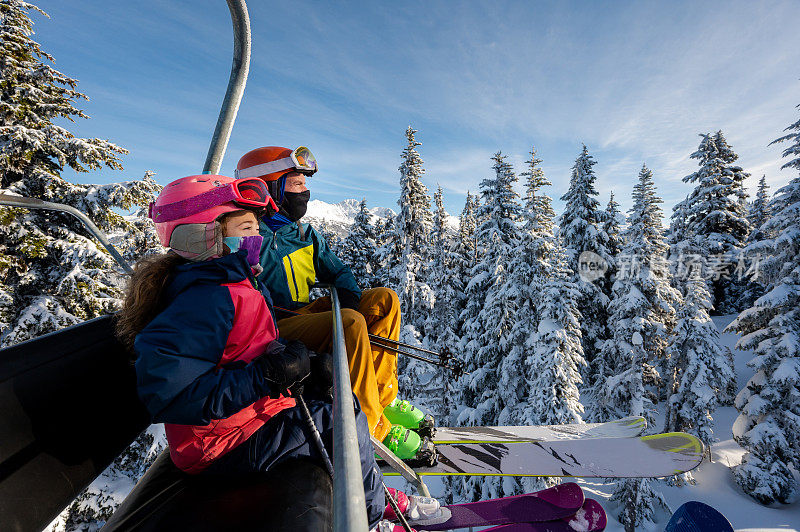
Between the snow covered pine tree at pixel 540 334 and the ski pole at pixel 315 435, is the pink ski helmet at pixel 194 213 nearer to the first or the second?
the ski pole at pixel 315 435

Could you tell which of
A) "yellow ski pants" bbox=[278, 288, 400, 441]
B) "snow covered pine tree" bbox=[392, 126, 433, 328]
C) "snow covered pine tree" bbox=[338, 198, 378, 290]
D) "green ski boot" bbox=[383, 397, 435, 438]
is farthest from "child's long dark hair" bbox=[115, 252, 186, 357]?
"snow covered pine tree" bbox=[338, 198, 378, 290]

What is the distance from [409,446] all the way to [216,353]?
3.12m

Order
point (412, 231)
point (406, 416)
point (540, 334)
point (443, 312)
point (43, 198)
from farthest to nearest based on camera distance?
1. point (443, 312)
2. point (412, 231)
3. point (540, 334)
4. point (43, 198)
5. point (406, 416)

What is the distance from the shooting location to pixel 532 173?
15.5m

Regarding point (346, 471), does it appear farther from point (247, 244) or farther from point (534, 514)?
point (534, 514)

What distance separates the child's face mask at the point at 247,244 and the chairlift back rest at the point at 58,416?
946 mm

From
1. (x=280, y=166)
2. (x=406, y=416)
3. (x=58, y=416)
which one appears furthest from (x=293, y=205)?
(x=406, y=416)

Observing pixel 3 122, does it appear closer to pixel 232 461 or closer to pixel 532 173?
pixel 232 461

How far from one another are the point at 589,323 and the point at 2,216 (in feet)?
78.9

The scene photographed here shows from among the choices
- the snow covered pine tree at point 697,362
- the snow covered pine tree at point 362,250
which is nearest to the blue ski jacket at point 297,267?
the snow covered pine tree at point 697,362

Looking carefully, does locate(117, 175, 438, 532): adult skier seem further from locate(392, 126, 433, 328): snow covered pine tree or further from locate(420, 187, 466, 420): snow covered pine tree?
locate(420, 187, 466, 420): snow covered pine tree

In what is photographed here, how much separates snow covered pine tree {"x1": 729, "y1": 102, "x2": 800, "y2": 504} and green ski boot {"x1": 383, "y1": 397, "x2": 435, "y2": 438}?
50.5 ft

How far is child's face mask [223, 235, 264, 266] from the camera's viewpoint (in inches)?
80.6

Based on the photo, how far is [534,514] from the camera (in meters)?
4.52
